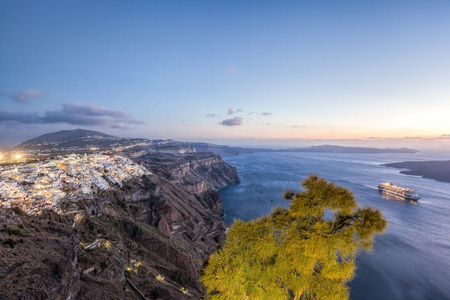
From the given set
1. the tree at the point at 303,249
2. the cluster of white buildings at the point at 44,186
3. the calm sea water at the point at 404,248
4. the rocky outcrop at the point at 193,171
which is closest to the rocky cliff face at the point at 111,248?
the cluster of white buildings at the point at 44,186

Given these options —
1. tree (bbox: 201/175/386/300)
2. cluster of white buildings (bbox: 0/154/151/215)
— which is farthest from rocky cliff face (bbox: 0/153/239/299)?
tree (bbox: 201/175/386/300)

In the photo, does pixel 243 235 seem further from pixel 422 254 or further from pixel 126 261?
pixel 422 254

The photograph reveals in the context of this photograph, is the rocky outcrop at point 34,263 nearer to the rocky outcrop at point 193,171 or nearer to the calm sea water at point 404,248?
the calm sea water at point 404,248

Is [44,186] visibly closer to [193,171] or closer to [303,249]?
[303,249]

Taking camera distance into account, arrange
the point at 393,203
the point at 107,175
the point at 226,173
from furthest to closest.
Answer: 1. the point at 226,173
2. the point at 393,203
3. the point at 107,175

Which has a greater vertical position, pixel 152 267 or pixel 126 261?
pixel 126 261

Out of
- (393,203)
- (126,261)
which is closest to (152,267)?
(126,261)
